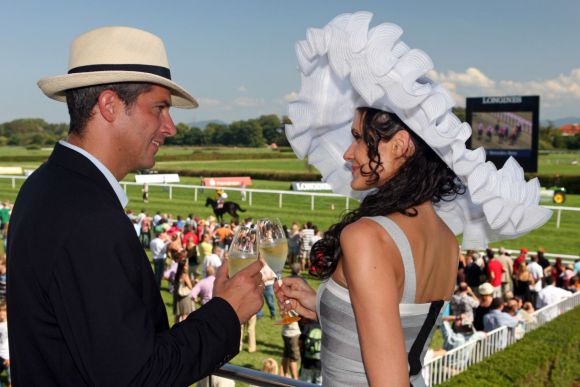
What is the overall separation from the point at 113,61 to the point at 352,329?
105 centimetres

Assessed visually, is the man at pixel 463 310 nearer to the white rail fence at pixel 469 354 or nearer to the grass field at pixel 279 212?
the white rail fence at pixel 469 354

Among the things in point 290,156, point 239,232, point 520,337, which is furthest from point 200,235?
point 290,156

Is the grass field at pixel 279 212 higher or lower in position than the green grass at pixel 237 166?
lower

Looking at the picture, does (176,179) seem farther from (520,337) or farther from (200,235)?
(520,337)

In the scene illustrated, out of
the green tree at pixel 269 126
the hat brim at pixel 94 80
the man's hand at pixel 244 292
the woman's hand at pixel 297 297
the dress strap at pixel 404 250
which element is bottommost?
the woman's hand at pixel 297 297

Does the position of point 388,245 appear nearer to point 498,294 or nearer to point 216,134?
point 498,294

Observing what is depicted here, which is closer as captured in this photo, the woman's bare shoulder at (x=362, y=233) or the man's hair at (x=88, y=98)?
the woman's bare shoulder at (x=362, y=233)

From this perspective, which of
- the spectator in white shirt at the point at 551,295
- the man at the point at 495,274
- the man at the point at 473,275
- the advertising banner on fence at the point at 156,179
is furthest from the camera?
the advertising banner on fence at the point at 156,179

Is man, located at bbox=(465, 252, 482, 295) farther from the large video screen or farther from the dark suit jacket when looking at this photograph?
the large video screen

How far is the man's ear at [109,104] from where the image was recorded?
5.79 feet

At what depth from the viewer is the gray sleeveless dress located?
172cm

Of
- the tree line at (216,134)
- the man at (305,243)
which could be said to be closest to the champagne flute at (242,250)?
the man at (305,243)

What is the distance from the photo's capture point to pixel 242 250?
2.30 metres

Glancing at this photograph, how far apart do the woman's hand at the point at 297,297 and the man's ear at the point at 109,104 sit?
0.94 metres
